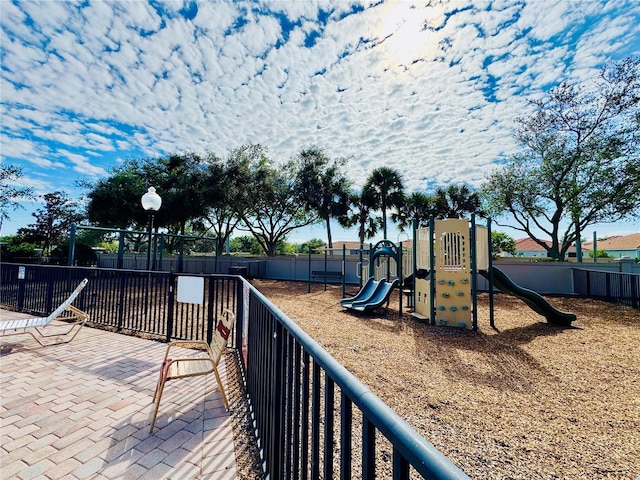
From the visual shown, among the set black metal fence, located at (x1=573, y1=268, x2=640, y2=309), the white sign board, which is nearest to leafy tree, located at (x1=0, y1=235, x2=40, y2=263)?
the white sign board

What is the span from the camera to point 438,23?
21.5ft

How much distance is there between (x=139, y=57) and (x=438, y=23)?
747cm

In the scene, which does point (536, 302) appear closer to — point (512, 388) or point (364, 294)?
point (364, 294)

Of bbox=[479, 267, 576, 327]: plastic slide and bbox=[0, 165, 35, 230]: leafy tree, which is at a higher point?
bbox=[0, 165, 35, 230]: leafy tree

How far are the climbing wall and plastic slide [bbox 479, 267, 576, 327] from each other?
80 centimetres

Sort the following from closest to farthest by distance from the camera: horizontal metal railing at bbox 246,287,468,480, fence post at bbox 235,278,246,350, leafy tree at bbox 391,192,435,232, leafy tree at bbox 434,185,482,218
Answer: horizontal metal railing at bbox 246,287,468,480 < fence post at bbox 235,278,246,350 < leafy tree at bbox 434,185,482,218 < leafy tree at bbox 391,192,435,232

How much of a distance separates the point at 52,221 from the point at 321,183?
22617 millimetres

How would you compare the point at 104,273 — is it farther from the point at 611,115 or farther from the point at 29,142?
the point at 611,115

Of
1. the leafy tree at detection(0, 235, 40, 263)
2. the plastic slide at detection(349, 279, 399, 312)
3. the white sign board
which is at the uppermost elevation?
the leafy tree at detection(0, 235, 40, 263)

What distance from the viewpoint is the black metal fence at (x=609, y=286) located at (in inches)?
364

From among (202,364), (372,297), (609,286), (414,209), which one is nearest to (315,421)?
(202,364)

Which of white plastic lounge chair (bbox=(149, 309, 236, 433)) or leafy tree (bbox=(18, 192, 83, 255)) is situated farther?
leafy tree (bbox=(18, 192, 83, 255))

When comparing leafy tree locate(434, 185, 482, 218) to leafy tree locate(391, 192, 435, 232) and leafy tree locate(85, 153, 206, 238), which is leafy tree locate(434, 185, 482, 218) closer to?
leafy tree locate(391, 192, 435, 232)

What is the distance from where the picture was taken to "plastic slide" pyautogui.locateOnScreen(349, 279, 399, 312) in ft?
27.2
